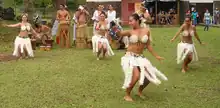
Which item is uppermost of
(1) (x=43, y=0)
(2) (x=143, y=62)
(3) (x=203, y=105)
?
(1) (x=43, y=0)

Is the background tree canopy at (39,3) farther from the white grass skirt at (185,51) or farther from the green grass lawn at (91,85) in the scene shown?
the white grass skirt at (185,51)

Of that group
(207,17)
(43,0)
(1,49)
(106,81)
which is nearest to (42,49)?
(1,49)

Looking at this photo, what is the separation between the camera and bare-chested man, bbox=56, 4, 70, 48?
16.5 m

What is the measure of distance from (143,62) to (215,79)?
2.88m

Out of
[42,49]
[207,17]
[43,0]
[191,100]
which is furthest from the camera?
[43,0]

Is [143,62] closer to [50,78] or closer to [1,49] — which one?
[50,78]

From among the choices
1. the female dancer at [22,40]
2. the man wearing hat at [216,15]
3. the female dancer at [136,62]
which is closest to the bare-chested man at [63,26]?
the female dancer at [22,40]

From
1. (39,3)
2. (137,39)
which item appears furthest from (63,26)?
(39,3)

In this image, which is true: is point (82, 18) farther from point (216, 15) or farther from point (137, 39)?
point (216, 15)

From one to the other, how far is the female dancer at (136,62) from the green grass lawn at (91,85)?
38 cm

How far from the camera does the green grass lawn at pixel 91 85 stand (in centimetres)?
766

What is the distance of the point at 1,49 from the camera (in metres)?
16.6

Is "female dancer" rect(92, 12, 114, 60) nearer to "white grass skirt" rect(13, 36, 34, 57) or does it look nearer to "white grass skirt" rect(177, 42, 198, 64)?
"white grass skirt" rect(13, 36, 34, 57)

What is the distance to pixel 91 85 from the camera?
916cm
